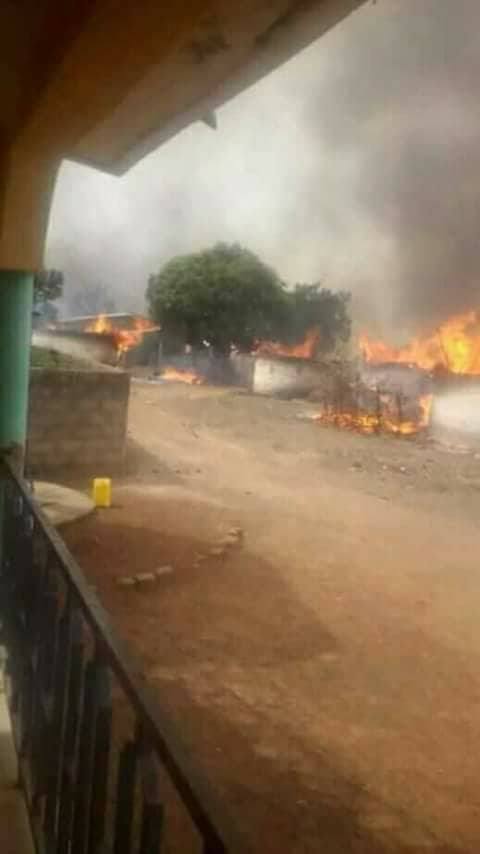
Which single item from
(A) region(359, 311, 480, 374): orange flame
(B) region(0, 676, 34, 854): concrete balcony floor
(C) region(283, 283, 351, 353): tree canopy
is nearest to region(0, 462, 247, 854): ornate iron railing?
(B) region(0, 676, 34, 854): concrete balcony floor

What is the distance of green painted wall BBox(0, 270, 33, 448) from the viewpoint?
4012mm

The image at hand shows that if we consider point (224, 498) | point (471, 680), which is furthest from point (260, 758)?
point (224, 498)

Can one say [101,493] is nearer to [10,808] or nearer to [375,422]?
[10,808]

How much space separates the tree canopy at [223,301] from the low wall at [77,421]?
18.5m

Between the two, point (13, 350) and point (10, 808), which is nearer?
point (10, 808)

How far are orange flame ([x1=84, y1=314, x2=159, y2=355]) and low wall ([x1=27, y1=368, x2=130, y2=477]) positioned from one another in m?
17.9

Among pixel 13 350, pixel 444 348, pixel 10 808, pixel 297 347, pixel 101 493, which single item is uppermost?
pixel 444 348

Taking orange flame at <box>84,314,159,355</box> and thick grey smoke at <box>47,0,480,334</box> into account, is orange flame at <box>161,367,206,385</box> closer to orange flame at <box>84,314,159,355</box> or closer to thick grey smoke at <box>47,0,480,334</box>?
orange flame at <box>84,314,159,355</box>

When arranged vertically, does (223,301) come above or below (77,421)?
above

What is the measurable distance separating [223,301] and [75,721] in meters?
28.4

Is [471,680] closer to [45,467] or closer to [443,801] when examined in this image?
[443,801]

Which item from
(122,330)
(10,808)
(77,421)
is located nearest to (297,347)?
(122,330)

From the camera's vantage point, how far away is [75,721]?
1.86m

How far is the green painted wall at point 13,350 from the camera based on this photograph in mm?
4012
